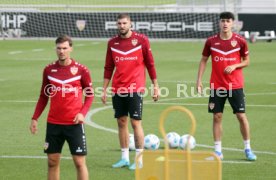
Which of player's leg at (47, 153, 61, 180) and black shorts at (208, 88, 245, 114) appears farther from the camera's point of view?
black shorts at (208, 88, 245, 114)

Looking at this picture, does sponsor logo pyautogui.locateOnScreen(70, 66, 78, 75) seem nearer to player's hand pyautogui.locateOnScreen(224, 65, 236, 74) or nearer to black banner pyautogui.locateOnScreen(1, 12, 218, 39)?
player's hand pyautogui.locateOnScreen(224, 65, 236, 74)

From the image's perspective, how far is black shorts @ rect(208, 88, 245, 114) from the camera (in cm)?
1481

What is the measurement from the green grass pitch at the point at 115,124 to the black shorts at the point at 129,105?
0.85 meters

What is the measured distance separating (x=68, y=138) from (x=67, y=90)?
61 centimetres

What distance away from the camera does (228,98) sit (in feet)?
48.7

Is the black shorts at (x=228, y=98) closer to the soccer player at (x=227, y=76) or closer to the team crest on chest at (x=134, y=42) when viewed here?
the soccer player at (x=227, y=76)

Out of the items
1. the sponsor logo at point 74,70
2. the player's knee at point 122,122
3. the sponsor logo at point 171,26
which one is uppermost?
the sponsor logo at point 74,70

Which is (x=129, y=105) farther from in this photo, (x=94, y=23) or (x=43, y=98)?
(x=94, y=23)

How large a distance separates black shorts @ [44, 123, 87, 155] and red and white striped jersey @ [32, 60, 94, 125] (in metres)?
0.08


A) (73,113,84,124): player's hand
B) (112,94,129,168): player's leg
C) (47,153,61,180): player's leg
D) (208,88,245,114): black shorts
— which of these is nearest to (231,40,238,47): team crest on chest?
(208,88,245,114): black shorts

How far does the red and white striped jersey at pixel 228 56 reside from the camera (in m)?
14.8

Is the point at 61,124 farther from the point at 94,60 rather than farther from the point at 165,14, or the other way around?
the point at 165,14

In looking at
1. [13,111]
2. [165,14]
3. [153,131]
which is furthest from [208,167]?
[165,14]

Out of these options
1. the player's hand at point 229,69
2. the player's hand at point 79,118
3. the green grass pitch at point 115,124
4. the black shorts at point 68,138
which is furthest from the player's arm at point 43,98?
the player's hand at point 229,69
